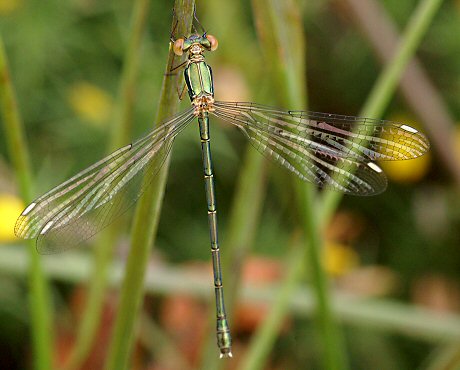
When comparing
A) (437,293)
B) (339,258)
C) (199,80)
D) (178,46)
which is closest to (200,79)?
(199,80)

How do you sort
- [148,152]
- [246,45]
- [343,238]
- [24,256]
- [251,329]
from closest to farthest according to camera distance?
[148,152]
[24,256]
[251,329]
[343,238]
[246,45]

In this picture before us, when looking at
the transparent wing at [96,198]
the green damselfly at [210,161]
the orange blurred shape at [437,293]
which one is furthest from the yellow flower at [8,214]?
the orange blurred shape at [437,293]

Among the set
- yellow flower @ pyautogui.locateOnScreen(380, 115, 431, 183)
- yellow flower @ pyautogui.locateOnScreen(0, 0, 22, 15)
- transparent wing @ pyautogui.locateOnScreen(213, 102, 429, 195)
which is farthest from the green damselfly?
yellow flower @ pyautogui.locateOnScreen(0, 0, 22, 15)

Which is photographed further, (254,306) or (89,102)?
(89,102)

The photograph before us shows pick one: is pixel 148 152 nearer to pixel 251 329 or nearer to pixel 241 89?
pixel 251 329

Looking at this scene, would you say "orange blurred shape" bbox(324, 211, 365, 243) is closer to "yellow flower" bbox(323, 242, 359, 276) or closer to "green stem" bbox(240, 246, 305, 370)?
"yellow flower" bbox(323, 242, 359, 276)

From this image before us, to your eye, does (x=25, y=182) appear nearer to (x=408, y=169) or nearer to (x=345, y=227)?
(x=345, y=227)

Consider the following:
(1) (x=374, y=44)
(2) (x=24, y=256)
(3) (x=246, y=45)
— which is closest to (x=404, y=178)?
(1) (x=374, y=44)
